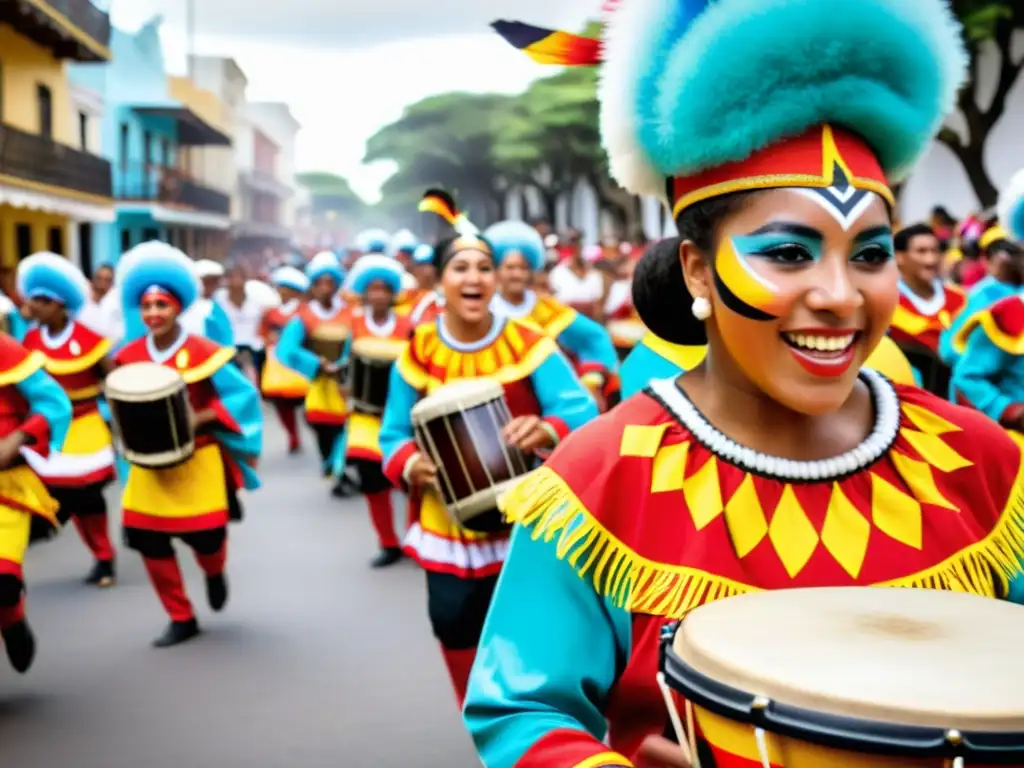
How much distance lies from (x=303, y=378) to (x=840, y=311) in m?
10.8

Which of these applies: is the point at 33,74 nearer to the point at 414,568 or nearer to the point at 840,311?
the point at 414,568

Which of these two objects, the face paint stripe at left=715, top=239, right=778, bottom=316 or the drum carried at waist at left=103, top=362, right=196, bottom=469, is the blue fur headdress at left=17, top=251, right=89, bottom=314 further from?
the face paint stripe at left=715, top=239, right=778, bottom=316

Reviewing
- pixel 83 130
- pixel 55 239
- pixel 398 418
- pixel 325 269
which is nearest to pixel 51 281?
pixel 398 418

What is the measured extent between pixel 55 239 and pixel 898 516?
3070 cm

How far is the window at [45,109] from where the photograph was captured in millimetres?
28094

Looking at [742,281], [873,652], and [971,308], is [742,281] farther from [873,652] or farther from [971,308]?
[971,308]

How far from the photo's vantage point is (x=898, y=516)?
6.67 feet

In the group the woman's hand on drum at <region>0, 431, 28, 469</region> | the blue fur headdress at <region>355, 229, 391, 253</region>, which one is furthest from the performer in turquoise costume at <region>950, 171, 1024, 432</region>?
the blue fur headdress at <region>355, 229, 391, 253</region>

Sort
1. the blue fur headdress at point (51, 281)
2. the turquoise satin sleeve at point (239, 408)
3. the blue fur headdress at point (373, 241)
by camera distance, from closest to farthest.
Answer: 1. the turquoise satin sleeve at point (239, 408)
2. the blue fur headdress at point (51, 281)
3. the blue fur headdress at point (373, 241)

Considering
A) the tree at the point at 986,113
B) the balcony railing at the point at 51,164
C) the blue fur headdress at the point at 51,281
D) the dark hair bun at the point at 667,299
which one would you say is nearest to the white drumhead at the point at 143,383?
the blue fur headdress at the point at 51,281

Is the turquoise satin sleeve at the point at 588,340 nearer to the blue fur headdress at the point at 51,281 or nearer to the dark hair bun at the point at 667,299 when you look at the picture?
the blue fur headdress at the point at 51,281

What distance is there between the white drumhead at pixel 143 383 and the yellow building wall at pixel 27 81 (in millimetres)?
20927

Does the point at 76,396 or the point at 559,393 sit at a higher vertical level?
the point at 559,393

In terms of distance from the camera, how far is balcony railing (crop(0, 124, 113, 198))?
80.9ft
